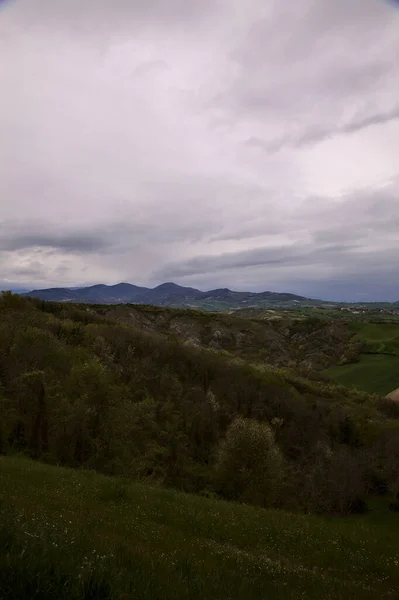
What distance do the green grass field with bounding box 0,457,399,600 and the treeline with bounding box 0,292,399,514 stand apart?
21.0 m

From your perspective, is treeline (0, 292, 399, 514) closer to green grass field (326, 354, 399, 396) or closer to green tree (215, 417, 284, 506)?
green tree (215, 417, 284, 506)

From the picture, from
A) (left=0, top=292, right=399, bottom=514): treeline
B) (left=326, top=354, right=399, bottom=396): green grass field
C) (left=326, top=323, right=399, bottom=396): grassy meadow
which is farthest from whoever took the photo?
(left=326, top=323, right=399, bottom=396): grassy meadow

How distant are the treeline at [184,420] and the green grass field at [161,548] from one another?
69.0 ft

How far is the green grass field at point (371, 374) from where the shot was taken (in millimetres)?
130413

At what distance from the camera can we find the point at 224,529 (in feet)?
54.2

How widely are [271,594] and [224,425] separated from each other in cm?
7038

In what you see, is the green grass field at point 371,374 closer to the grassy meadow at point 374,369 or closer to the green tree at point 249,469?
the grassy meadow at point 374,369

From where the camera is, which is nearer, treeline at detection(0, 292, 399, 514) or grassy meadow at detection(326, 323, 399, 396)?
treeline at detection(0, 292, 399, 514)

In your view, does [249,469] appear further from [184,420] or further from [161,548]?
[161,548]

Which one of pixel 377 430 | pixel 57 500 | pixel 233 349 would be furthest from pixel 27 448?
pixel 233 349

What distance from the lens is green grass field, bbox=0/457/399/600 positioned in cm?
612

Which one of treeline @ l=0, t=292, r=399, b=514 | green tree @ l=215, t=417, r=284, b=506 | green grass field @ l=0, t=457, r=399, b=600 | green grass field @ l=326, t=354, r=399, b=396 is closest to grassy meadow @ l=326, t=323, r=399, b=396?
green grass field @ l=326, t=354, r=399, b=396

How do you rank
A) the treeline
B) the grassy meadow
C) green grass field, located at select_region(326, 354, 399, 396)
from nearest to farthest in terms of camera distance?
1. the treeline
2. green grass field, located at select_region(326, 354, 399, 396)
3. the grassy meadow

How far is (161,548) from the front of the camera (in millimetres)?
Answer: 11602
